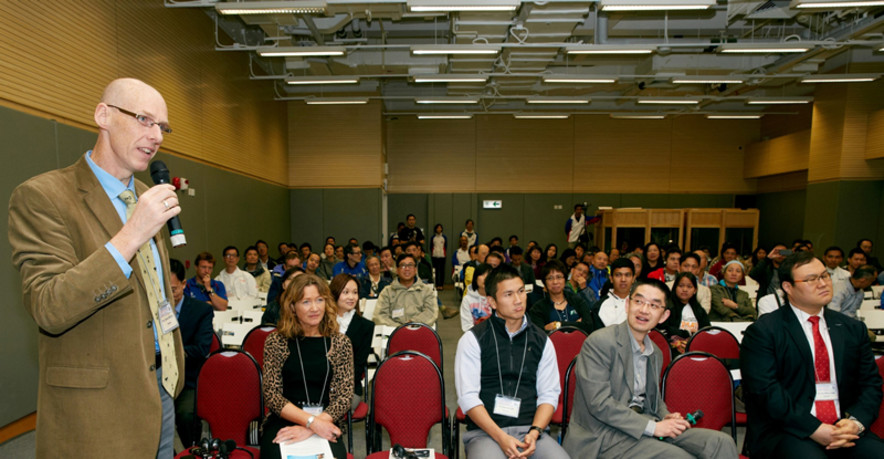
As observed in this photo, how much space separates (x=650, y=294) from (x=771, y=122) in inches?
571

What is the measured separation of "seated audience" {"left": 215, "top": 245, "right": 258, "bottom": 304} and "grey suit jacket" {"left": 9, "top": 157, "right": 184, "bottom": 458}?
5.10 m

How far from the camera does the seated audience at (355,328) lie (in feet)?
10.5

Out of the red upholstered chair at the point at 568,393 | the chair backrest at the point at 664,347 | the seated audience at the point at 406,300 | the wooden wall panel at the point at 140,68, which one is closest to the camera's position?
the red upholstered chair at the point at 568,393

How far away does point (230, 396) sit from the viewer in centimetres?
265

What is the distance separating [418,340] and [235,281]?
3584 millimetres

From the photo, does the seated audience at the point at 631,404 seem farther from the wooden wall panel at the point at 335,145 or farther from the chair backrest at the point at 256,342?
the wooden wall panel at the point at 335,145

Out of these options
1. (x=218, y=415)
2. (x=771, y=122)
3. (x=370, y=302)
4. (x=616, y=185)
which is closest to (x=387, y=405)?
(x=218, y=415)

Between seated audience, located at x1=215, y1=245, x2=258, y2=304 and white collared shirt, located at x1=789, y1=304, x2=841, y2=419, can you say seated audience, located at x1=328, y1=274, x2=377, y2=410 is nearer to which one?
white collared shirt, located at x1=789, y1=304, x2=841, y2=419

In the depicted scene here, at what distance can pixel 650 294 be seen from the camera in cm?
241

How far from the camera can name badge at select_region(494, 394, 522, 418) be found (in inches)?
94.6

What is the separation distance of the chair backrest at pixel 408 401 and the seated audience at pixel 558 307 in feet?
5.97

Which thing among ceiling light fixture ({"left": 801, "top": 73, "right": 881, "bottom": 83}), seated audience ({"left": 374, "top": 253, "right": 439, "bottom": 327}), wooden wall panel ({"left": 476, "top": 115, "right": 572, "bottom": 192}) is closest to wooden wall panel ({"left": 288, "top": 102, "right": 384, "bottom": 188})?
wooden wall panel ({"left": 476, "top": 115, "right": 572, "bottom": 192})

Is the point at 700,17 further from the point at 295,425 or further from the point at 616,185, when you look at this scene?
the point at 295,425

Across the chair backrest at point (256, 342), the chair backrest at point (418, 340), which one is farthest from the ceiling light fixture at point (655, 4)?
the chair backrest at point (256, 342)
